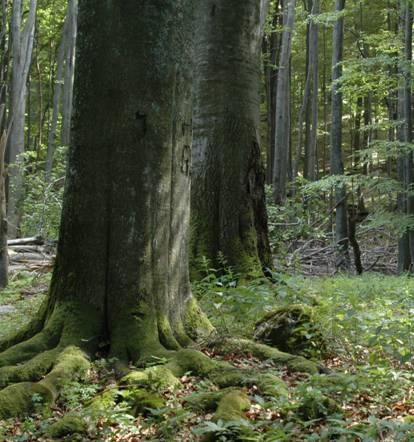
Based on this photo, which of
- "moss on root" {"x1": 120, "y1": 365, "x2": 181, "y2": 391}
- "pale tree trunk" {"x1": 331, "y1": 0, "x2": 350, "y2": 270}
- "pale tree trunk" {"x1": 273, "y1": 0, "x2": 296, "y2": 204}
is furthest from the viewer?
"pale tree trunk" {"x1": 273, "y1": 0, "x2": 296, "y2": 204}

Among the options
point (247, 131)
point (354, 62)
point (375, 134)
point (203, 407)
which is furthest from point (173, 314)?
point (375, 134)

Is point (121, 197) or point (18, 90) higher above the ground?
point (18, 90)

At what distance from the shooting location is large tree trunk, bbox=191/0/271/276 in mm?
7785

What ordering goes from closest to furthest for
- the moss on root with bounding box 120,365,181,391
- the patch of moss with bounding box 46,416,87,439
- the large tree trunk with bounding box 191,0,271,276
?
1. the patch of moss with bounding box 46,416,87,439
2. the moss on root with bounding box 120,365,181,391
3. the large tree trunk with bounding box 191,0,271,276

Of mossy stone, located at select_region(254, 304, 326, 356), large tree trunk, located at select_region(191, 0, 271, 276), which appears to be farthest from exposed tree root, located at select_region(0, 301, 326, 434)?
large tree trunk, located at select_region(191, 0, 271, 276)

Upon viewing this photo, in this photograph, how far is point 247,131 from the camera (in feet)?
26.1

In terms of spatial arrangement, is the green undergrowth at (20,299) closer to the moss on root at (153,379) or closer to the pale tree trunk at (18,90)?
the moss on root at (153,379)

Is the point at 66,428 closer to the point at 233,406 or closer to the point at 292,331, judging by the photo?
A: the point at 233,406

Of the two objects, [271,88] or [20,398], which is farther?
[271,88]

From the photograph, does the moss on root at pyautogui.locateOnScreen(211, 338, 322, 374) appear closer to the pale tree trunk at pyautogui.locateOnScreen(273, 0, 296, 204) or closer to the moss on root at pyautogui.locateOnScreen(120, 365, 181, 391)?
the moss on root at pyautogui.locateOnScreen(120, 365, 181, 391)

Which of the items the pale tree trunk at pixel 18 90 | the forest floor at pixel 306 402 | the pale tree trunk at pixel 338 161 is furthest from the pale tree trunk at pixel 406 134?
the pale tree trunk at pixel 18 90

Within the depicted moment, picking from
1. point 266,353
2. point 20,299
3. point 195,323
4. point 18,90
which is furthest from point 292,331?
point 18,90

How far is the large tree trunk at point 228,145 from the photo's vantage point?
25.5 feet

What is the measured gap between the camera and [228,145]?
310 inches
